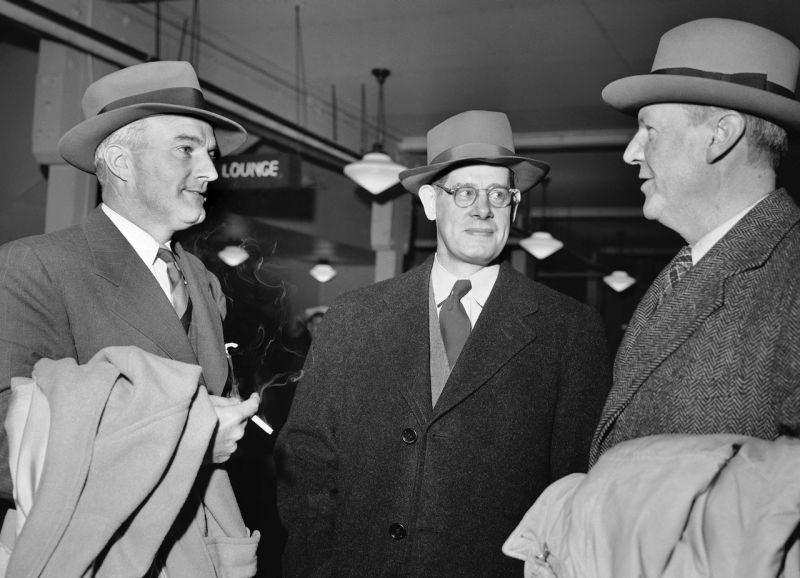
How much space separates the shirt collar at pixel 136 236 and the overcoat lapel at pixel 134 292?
41mm

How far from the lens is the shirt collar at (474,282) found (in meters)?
2.54

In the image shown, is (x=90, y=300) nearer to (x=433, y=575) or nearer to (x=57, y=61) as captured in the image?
(x=433, y=575)

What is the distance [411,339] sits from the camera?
2465 mm

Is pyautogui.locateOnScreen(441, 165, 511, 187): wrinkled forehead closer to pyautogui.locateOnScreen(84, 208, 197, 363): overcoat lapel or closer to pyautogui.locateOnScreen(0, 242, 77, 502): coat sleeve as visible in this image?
pyautogui.locateOnScreen(84, 208, 197, 363): overcoat lapel

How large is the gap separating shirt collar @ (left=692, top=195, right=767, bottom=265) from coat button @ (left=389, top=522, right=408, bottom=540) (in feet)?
3.72

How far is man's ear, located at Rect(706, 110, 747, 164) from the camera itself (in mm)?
1753

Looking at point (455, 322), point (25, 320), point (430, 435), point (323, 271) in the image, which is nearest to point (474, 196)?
point (455, 322)

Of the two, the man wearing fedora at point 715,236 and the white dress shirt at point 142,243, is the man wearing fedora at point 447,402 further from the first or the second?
the white dress shirt at point 142,243

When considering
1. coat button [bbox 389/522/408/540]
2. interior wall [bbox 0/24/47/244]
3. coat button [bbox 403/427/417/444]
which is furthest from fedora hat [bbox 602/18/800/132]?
interior wall [bbox 0/24/47/244]

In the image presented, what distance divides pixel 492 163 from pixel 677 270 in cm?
81

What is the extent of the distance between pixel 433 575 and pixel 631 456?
0.98m

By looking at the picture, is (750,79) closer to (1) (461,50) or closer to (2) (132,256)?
(2) (132,256)

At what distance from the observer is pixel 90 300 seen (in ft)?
6.15

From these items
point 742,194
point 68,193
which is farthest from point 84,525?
point 68,193
